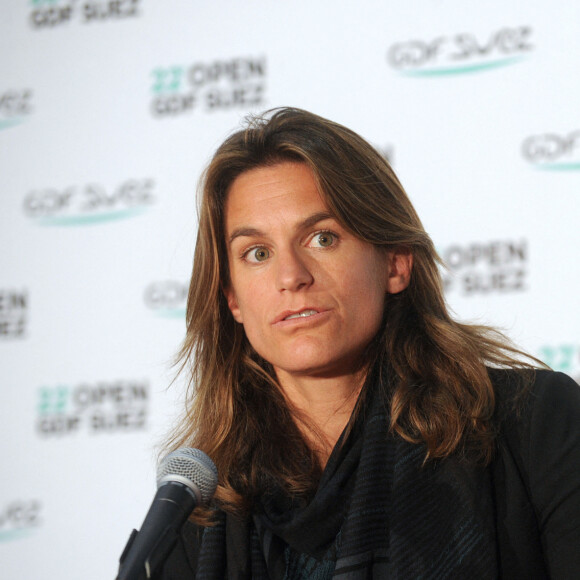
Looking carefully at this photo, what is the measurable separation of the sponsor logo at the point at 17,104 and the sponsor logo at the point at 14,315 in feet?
2.72

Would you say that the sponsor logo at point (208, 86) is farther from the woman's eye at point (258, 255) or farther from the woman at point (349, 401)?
the woman's eye at point (258, 255)

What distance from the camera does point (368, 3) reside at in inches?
127

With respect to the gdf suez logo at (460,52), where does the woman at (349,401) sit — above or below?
below

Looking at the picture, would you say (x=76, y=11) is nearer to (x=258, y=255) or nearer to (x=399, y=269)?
(x=258, y=255)

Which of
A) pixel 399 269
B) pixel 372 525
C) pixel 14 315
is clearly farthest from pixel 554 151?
pixel 14 315

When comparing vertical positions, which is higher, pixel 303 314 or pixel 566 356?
pixel 303 314

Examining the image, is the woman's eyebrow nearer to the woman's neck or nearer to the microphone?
the woman's neck

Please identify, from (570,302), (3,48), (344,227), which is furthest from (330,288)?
(3,48)

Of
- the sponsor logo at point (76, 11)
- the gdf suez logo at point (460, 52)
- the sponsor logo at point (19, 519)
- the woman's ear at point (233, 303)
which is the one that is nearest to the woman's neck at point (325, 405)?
the woman's ear at point (233, 303)

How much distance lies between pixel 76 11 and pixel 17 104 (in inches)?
20.5

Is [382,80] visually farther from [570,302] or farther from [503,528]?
[503,528]

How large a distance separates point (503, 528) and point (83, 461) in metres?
2.16

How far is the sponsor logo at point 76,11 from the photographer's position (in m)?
3.60

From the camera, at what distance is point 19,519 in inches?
134
